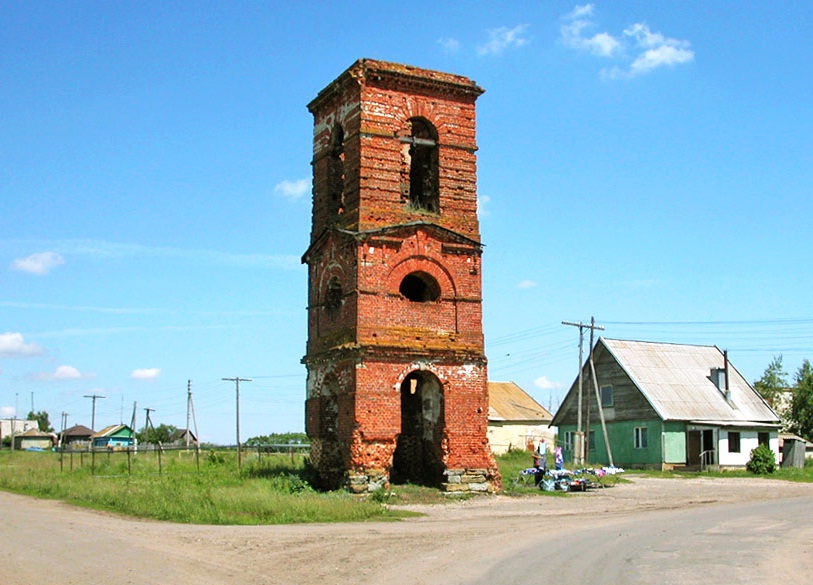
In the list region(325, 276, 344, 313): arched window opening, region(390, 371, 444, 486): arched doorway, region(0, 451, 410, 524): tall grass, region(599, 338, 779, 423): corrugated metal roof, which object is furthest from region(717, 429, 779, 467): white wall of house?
region(325, 276, 344, 313): arched window opening

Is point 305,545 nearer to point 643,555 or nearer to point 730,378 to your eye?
point 643,555

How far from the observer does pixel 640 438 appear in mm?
38719

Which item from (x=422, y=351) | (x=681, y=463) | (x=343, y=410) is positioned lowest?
(x=681, y=463)

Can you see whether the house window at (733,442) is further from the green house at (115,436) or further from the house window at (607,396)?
the green house at (115,436)

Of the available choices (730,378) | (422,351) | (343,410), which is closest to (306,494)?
(343,410)

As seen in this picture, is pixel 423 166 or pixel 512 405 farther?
pixel 512 405

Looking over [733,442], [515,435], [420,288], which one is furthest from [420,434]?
[515,435]

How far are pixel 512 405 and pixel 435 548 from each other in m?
41.5

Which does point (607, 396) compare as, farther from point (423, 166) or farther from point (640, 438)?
point (423, 166)

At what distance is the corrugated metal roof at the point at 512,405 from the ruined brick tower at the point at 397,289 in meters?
28.1

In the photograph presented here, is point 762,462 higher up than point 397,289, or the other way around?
point 397,289

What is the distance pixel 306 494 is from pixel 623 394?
910 inches

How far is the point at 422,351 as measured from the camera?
2212 cm

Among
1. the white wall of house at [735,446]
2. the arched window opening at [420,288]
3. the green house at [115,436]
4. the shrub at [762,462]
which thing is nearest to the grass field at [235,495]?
the arched window opening at [420,288]
